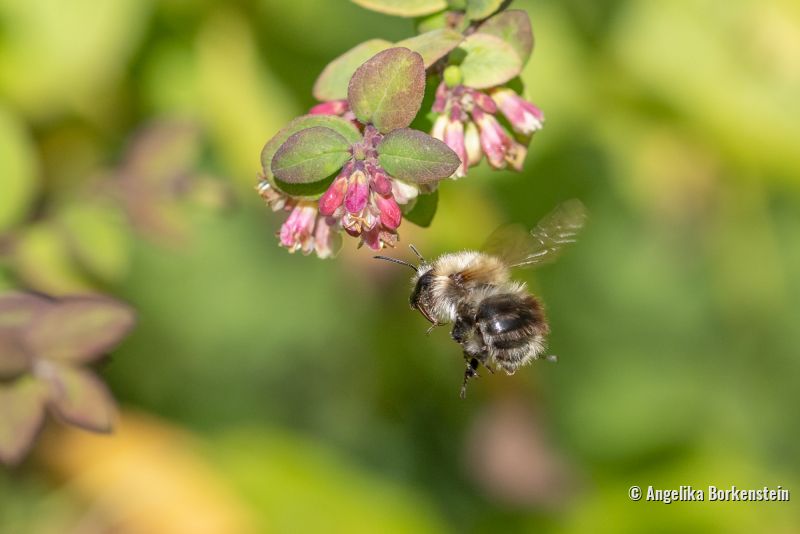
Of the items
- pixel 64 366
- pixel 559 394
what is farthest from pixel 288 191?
pixel 559 394

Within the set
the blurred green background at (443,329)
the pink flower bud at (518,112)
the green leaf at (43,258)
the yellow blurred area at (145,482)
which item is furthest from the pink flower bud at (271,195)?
the yellow blurred area at (145,482)

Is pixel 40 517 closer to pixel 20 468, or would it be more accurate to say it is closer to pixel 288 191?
pixel 20 468

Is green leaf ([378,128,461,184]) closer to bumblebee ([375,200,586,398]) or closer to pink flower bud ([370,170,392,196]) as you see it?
pink flower bud ([370,170,392,196])

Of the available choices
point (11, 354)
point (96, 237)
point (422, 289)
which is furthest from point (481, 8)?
point (96, 237)

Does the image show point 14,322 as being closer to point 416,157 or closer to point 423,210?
point 423,210

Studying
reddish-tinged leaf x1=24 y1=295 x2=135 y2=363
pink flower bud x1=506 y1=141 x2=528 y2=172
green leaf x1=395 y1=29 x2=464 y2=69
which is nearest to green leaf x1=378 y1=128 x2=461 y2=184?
green leaf x1=395 y1=29 x2=464 y2=69
